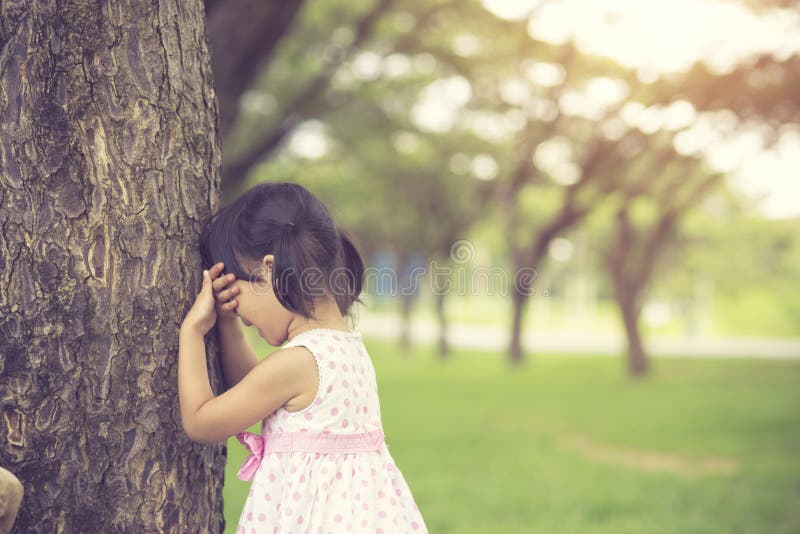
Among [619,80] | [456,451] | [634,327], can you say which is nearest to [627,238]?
[634,327]

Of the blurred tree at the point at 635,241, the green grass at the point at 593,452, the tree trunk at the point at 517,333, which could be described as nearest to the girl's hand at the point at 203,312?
the green grass at the point at 593,452

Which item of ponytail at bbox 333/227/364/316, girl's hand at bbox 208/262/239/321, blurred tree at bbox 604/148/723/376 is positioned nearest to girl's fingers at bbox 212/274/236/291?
girl's hand at bbox 208/262/239/321

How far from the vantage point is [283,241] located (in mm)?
2074

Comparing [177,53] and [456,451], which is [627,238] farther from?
[177,53]

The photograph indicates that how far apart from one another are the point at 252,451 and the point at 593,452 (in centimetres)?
733

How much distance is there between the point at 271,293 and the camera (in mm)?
2105

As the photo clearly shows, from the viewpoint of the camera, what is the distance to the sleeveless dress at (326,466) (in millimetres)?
2068

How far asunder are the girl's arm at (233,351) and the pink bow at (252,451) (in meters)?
0.18

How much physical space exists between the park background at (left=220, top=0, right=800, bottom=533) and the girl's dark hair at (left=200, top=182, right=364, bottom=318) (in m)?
2.20

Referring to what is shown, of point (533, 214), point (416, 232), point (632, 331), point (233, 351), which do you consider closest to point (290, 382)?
point (233, 351)

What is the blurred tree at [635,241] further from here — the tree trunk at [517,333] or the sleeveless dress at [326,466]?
the sleeveless dress at [326,466]

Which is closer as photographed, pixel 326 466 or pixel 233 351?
pixel 326 466

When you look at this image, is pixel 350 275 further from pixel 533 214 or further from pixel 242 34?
pixel 533 214

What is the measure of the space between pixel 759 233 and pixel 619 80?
18949 millimetres
